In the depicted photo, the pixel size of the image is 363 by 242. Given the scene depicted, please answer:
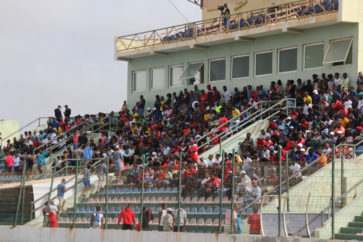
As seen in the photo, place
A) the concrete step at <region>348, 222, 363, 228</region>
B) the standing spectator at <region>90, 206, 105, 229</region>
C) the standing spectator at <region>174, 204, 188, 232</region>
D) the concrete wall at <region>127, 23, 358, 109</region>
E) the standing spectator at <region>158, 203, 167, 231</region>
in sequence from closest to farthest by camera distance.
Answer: the concrete step at <region>348, 222, 363, 228</region>, the standing spectator at <region>174, 204, 188, 232</region>, the standing spectator at <region>158, 203, 167, 231</region>, the standing spectator at <region>90, 206, 105, 229</region>, the concrete wall at <region>127, 23, 358, 109</region>

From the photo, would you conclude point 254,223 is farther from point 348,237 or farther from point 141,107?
point 141,107

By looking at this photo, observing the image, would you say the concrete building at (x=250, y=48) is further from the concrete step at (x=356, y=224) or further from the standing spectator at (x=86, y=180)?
the concrete step at (x=356, y=224)

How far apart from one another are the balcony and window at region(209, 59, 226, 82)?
847 millimetres

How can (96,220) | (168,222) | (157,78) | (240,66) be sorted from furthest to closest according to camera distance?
(157,78) < (240,66) < (96,220) < (168,222)

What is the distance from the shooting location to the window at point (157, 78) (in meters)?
42.2

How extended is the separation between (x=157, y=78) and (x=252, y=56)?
21.7 ft

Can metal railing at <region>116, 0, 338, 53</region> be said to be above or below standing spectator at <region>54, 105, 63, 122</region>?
above

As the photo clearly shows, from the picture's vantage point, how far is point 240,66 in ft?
125

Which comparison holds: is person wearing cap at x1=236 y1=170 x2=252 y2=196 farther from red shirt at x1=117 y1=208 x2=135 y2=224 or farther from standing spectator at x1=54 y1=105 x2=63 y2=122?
standing spectator at x1=54 y1=105 x2=63 y2=122

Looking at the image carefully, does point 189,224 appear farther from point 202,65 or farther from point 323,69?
point 202,65

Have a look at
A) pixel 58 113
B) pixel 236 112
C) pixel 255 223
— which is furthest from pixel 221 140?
pixel 58 113

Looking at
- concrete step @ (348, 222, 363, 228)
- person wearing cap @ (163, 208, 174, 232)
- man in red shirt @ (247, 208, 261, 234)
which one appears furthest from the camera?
person wearing cap @ (163, 208, 174, 232)

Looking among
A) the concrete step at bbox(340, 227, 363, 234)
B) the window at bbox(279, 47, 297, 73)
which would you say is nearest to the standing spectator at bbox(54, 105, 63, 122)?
the window at bbox(279, 47, 297, 73)

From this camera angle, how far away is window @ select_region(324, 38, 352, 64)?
1299 inches
